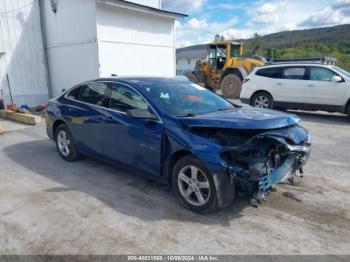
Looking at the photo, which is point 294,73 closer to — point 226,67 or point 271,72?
point 271,72

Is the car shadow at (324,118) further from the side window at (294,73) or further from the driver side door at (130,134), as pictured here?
the driver side door at (130,134)

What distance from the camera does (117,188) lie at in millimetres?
4285

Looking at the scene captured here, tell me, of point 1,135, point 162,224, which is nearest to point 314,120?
point 162,224

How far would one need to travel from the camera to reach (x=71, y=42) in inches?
448

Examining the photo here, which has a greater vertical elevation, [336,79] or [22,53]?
[22,53]

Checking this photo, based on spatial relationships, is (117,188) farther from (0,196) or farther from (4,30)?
(4,30)

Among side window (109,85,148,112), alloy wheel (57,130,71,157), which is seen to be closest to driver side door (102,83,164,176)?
side window (109,85,148,112)

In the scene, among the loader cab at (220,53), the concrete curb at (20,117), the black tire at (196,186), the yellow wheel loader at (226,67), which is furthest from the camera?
the loader cab at (220,53)

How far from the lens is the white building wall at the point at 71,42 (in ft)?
34.8

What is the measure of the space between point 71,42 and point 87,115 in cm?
770

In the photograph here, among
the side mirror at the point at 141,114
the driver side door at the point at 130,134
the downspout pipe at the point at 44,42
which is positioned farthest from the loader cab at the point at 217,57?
the side mirror at the point at 141,114

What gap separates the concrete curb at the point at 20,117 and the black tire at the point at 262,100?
738cm

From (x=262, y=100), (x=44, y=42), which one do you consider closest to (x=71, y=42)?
(x=44, y=42)

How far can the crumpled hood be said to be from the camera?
10.9 ft
